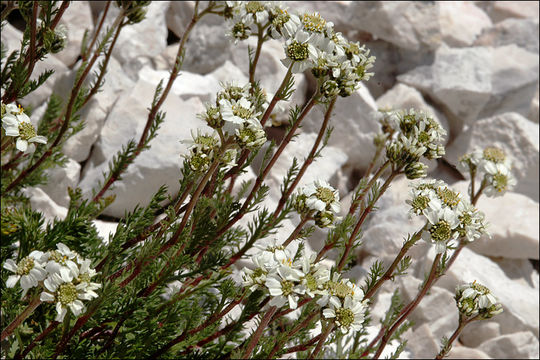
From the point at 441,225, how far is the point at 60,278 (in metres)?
1.48

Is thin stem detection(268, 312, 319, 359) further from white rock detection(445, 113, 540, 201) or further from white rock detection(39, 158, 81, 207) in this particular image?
white rock detection(445, 113, 540, 201)

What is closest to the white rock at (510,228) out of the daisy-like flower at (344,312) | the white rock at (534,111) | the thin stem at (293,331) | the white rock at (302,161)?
the white rock at (302,161)

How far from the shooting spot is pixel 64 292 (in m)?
2.04

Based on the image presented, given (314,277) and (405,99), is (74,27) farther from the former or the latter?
(314,277)

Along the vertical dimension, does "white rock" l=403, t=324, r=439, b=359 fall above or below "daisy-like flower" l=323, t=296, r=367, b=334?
above

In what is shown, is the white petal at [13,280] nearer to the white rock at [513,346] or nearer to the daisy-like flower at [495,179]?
the daisy-like flower at [495,179]

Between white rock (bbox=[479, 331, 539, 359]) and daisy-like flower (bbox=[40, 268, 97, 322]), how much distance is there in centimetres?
412

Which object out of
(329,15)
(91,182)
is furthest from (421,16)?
(91,182)

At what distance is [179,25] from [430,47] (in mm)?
2778

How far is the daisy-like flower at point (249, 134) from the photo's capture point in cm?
226

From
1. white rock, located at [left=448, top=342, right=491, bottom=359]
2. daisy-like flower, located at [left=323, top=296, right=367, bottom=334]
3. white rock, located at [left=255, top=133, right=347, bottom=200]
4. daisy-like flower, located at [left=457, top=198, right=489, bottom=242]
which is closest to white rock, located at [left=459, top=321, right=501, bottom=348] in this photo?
white rock, located at [left=448, top=342, right=491, bottom=359]

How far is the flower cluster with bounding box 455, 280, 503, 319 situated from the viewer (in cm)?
279

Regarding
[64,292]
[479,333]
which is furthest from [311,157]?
[479,333]

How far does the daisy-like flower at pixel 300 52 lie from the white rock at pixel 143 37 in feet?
12.4
